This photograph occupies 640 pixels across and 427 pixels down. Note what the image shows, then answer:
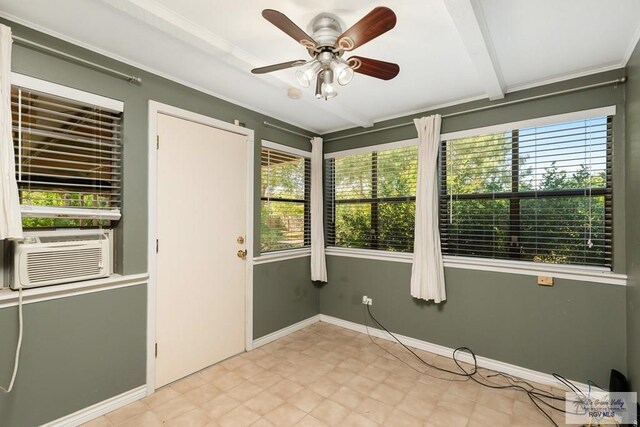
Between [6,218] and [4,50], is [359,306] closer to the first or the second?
[6,218]

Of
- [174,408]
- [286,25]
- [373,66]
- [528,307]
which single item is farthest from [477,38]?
[174,408]

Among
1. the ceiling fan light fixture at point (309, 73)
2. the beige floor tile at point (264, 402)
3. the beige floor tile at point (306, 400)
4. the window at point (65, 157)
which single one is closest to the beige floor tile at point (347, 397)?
the beige floor tile at point (306, 400)

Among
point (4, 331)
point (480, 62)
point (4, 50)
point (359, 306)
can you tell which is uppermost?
point (480, 62)

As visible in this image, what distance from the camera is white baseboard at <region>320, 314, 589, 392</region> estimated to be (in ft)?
8.17

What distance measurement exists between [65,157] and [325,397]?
2.53 m

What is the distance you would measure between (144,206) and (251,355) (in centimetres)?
176

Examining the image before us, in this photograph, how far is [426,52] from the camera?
82.2 inches

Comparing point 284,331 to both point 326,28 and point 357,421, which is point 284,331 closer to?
point 357,421

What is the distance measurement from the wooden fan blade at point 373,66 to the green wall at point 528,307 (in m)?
1.52

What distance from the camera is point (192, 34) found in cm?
183

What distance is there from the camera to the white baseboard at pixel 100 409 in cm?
194

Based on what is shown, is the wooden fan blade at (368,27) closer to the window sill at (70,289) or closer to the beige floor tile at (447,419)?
the window sill at (70,289)

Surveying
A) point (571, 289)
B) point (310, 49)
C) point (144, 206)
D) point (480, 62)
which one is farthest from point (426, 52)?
point (144, 206)

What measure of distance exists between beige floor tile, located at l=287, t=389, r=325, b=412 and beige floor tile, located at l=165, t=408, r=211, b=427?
599mm
